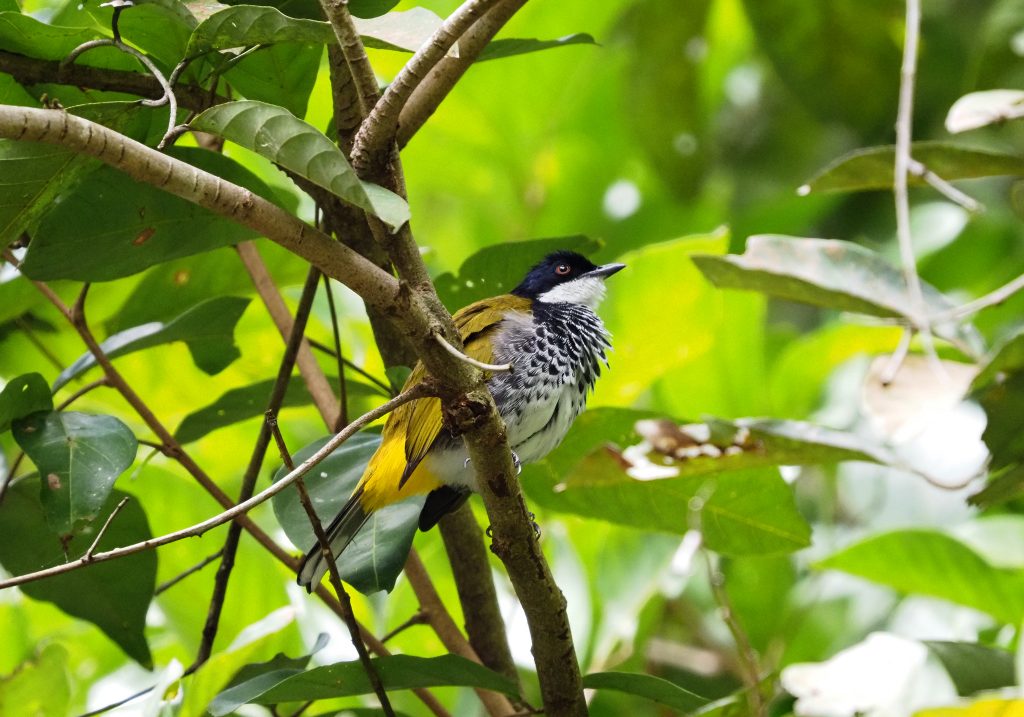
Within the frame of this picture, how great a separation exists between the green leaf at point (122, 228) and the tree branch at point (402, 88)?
0.48m

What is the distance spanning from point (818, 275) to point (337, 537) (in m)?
1.09

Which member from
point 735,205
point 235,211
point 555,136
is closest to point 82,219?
point 235,211

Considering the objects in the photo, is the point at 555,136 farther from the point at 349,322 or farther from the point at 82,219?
the point at 82,219

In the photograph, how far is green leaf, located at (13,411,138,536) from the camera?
1894 millimetres

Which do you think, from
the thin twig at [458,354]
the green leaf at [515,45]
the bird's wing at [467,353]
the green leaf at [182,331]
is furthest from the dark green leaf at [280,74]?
the thin twig at [458,354]

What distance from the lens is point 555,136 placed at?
4184mm

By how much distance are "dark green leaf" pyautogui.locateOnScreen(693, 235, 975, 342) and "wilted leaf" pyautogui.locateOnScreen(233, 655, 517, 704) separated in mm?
811

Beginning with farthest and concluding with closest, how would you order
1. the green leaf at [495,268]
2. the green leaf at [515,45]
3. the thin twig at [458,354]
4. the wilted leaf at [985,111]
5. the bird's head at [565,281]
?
1. the bird's head at [565,281]
2. the green leaf at [495,268]
3. the green leaf at [515,45]
4. the wilted leaf at [985,111]
5. the thin twig at [458,354]

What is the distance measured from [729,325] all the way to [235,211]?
2.34 metres

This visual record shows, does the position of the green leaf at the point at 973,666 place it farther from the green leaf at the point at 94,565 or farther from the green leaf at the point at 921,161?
the green leaf at the point at 94,565

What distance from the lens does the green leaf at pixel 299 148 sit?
4.68ft

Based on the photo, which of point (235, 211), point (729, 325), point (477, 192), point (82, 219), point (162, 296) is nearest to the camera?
point (235, 211)

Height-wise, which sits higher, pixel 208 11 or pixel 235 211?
pixel 208 11

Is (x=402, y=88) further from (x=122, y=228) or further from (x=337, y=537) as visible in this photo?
(x=337, y=537)
